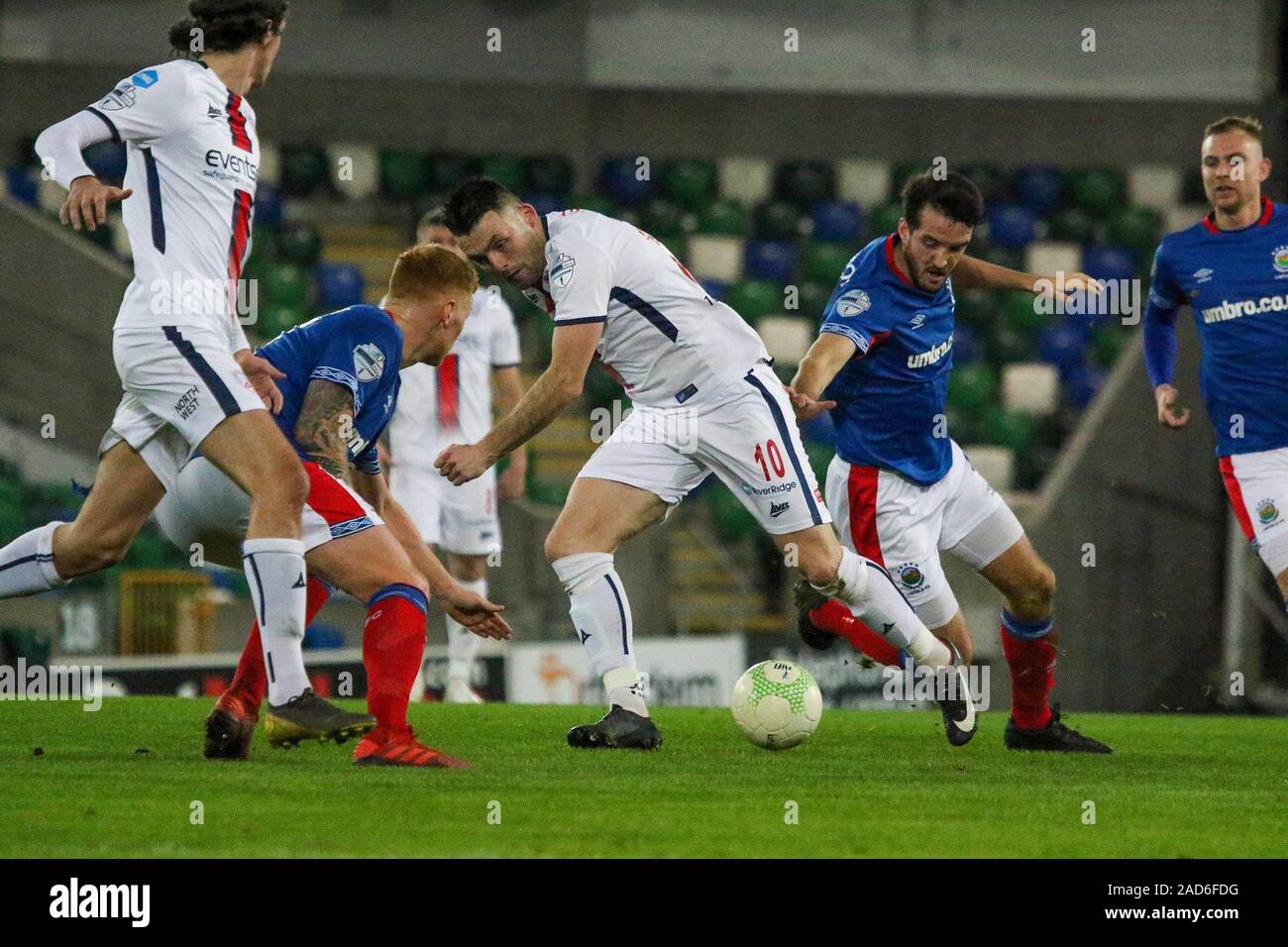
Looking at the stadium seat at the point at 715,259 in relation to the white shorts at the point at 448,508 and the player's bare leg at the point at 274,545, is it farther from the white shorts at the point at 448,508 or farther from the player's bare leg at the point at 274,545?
the player's bare leg at the point at 274,545

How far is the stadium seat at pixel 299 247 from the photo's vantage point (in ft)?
61.6

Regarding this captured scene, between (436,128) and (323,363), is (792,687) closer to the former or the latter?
(323,363)

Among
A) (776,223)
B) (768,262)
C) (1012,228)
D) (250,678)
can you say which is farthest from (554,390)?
(1012,228)

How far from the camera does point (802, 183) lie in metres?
21.2

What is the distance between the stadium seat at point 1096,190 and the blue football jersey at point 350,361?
17097mm

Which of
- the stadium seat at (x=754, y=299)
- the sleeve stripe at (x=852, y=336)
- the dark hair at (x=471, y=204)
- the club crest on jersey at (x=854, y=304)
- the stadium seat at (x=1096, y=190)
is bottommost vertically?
the sleeve stripe at (x=852, y=336)

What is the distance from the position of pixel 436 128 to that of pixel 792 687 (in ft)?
49.0

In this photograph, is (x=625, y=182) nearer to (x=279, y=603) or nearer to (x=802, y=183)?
(x=802, y=183)

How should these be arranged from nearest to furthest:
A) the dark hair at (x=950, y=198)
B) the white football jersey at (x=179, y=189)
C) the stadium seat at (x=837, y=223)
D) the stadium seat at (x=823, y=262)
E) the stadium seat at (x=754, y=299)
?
the white football jersey at (x=179, y=189) → the dark hair at (x=950, y=198) → the stadium seat at (x=754, y=299) → the stadium seat at (x=823, y=262) → the stadium seat at (x=837, y=223)

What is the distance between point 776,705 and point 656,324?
1472mm

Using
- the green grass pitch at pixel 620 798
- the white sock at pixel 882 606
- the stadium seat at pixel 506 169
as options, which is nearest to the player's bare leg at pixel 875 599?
the white sock at pixel 882 606

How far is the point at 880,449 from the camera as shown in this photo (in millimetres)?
7410
